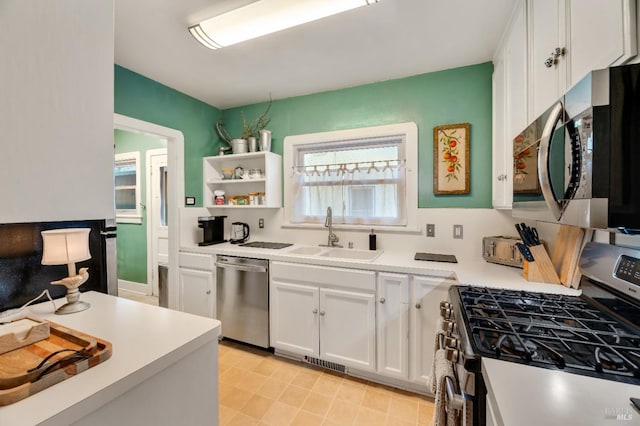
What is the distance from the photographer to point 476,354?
2.46 ft

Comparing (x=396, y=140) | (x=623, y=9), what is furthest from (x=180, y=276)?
(x=623, y=9)

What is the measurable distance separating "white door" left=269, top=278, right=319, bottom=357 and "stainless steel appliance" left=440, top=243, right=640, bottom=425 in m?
1.14

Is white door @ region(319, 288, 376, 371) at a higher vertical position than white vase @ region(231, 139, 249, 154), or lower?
lower

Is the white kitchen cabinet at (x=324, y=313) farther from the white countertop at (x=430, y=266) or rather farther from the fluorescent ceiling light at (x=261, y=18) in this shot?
the fluorescent ceiling light at (x=261, y=18)

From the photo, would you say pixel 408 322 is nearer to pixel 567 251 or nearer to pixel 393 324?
pixel 393 324

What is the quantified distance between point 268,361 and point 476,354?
1.95m

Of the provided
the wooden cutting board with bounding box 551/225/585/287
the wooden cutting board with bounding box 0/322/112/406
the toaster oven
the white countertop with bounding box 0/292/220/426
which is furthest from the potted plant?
the wooden cutting board with bounding box 551/225/585/287

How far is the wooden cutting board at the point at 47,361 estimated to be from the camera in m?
0.64

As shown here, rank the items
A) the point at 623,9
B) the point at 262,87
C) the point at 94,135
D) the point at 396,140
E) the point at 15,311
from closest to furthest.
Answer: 1. the point at 623,9
2. the point at 94,135
3. the point at 15,311
4. the point at 396,140
5. the point at 262,87

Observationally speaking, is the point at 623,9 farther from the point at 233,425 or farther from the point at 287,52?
the point at 233,425

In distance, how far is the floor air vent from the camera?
2061 millimetres

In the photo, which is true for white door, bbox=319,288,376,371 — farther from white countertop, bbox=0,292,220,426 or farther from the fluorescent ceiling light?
the fluorescent ceiling light

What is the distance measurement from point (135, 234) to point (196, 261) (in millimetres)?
1952

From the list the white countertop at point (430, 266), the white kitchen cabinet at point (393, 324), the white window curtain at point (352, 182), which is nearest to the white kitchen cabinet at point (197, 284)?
the white countertop at point (430, 266)
